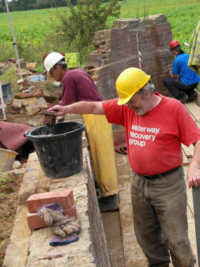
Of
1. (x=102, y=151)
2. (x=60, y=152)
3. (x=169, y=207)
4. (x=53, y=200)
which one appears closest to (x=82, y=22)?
(x=102, y=151)

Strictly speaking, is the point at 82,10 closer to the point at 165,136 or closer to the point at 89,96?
the point at 89,96

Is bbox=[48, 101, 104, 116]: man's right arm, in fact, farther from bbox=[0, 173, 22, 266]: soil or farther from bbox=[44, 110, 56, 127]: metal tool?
bbox=[0, 173, 22, 266]: soil

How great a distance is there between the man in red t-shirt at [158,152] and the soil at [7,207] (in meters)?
1.22

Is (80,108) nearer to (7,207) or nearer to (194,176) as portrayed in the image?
(7,207)

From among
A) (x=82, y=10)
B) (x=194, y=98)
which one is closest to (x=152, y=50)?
(x=194, y=98)

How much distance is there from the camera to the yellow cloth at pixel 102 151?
501 centimetres

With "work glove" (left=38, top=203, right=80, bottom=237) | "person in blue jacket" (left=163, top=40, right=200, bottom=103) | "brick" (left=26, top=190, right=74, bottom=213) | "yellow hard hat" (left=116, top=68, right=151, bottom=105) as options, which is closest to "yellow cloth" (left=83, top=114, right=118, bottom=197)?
"yellow hard hat" (left=116, top=68, right=151, bottom=105)

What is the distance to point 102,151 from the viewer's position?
16.9 ft

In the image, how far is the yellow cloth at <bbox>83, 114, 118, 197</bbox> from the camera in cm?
501

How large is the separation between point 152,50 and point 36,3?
4683 cm

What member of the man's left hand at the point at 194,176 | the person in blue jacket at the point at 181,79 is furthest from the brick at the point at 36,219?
the person in blue jacket at the point at 181,79

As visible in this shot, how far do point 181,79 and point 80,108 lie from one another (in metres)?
7.26

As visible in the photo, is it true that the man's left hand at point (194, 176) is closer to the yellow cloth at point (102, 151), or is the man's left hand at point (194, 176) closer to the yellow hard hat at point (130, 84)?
the yellow hard hat at point (130, 84)

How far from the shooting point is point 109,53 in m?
9.24
